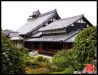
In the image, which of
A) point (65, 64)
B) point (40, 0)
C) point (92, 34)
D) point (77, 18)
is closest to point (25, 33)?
point (77, 18)

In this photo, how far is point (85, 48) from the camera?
47.9 ft

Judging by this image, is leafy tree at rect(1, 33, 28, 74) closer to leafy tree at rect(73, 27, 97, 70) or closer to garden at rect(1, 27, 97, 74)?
garden at rect(1, 27, 97, 74)

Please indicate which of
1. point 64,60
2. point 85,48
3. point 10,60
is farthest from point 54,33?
point 10,60

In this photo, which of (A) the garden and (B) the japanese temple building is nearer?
(A) the garden

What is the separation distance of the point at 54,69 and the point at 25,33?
29102mm

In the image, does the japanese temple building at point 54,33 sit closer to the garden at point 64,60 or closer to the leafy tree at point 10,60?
the garden at point 64,60

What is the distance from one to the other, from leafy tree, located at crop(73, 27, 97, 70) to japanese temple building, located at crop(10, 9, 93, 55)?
1170cm

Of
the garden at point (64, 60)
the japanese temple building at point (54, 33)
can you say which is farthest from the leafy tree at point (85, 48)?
the japanese temple building at point (54, 33)

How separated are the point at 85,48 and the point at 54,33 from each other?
22572 millimetres

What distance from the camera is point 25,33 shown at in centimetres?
4503

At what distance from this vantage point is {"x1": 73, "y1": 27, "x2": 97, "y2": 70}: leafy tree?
14001 mm

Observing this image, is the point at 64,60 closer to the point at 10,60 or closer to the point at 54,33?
the point at 10,60

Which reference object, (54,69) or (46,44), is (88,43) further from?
(46,44)

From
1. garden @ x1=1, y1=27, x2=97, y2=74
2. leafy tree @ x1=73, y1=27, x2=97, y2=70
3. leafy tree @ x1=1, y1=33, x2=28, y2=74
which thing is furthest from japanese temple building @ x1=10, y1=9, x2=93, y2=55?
leafy tree @ x1=1, y1=33, x2=28, y2=74
